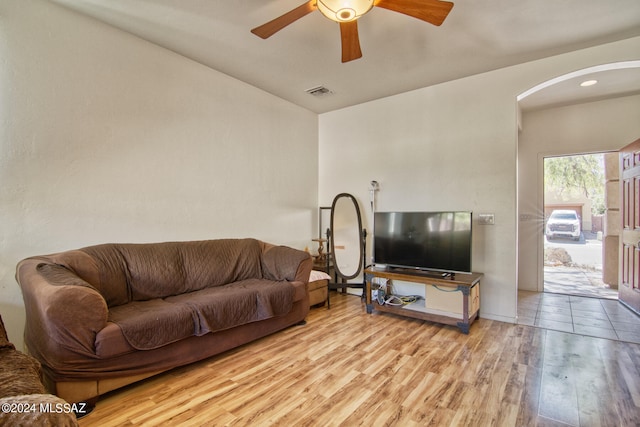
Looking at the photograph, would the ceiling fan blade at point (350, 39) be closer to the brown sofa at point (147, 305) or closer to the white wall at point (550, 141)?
the brown sofa at point (147, 305)

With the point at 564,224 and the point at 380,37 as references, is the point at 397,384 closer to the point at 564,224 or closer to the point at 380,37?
the point at 380,37

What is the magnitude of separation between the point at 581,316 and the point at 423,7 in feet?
12.3

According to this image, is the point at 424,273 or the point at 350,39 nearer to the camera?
the point at 350,39

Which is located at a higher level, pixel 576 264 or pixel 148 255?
pixel 148 255

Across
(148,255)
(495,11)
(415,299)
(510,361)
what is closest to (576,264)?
(415,299)

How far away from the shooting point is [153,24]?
103 inches

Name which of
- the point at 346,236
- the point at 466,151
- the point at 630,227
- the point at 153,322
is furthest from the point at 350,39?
the point at 630,227

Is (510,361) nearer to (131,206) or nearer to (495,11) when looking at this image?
(495,11)

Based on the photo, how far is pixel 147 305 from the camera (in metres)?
2.39

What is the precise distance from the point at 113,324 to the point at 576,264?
25.0ft

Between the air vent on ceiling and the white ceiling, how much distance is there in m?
0.13

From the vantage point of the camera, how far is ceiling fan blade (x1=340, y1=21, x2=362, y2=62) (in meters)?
2.07

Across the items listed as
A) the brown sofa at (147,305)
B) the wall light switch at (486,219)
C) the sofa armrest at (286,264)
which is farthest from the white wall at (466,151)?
the brown sofa at (147,305)

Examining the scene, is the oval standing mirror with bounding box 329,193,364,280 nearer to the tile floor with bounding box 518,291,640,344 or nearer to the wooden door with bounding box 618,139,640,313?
the tile floor with bounding box 518,291,640,344
